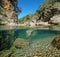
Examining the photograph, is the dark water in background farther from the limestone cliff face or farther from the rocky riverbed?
the limestone cliff face

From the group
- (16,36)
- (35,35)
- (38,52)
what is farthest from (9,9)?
(38,52)

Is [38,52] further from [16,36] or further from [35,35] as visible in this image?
[35,35]

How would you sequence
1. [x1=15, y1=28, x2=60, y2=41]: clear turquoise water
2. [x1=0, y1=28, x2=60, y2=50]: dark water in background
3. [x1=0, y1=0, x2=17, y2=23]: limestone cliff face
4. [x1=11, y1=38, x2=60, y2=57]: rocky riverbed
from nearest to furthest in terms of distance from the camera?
[x1=11, y1=38, x2=60, y2=57]: rocky riverbed < [x1=0, y1=28, x2=60, y2=50]: dark water in background < [x1=15, y1=28, x2=60, y2=41]: clear turquoise water < [x1=0, y1=0, x2=17, y2=23]: limestone cliff face

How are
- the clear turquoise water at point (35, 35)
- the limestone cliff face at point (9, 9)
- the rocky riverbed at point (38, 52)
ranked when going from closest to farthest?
the rocky riverbed at point (38, 52), the clear turquoise water at point (35, 35), the limestone cliff face at point (9, 9)

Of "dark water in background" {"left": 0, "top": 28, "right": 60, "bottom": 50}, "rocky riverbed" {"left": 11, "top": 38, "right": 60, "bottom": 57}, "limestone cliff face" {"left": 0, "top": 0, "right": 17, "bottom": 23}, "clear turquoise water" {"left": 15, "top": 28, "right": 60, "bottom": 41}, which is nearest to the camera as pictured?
"rocky riverbed" {"left": 11, "top": 38, "right": 60, "bottom": 57}

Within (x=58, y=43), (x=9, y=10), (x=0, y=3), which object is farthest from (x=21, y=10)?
(x=58, y=43)

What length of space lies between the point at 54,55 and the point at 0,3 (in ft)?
382

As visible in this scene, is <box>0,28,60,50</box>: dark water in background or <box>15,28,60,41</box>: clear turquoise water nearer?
<box>0,28,60,50</box>: dark water in background

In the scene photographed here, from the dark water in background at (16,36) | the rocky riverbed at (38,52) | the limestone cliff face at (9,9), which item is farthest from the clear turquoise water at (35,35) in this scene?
the limestone cliff face at (9,9)

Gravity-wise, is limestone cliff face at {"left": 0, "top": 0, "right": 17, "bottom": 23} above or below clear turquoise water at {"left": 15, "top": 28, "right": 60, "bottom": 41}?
above

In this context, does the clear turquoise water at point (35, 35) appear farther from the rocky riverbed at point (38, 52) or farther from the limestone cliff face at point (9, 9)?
the limestone cliff face at point (9, 9)

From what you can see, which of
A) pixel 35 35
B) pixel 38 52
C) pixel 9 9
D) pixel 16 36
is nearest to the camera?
pixel 38 52

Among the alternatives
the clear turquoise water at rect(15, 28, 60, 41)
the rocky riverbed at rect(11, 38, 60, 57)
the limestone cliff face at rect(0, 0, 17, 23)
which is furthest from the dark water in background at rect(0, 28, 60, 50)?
the limestone cliff face at rect(0, 0, 17, 23)

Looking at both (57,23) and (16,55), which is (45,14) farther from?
(16,55)
